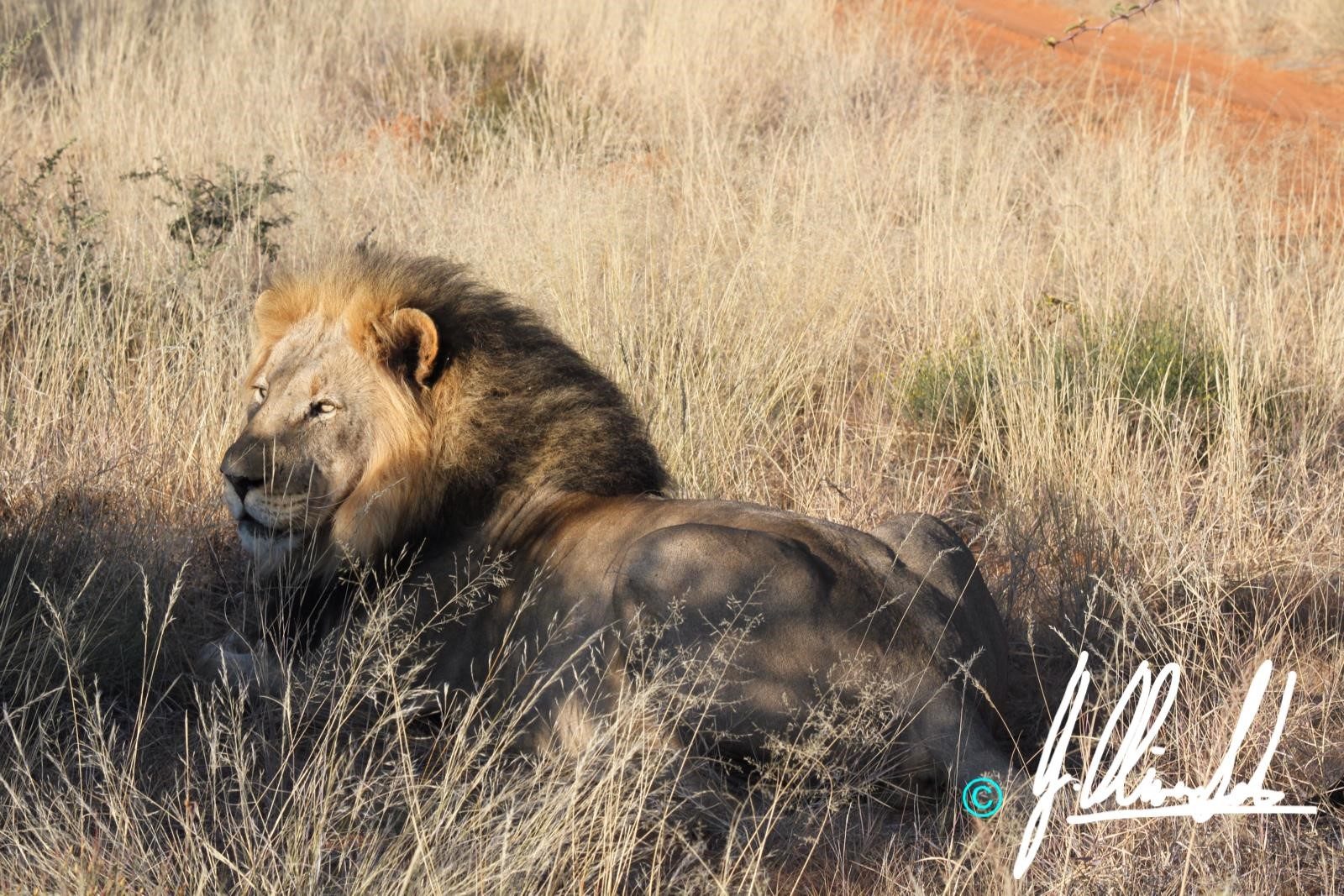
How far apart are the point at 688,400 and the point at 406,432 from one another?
1.69m

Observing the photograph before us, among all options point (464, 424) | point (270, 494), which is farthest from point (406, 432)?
point (270, 494)

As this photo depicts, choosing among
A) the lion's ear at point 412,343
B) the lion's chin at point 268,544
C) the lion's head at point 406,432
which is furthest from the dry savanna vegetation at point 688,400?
the lion's ear at point 412,343

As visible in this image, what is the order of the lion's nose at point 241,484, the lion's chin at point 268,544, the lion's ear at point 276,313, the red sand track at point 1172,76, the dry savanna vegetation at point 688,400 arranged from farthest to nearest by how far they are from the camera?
1. the red sand track at point 1172,76
2. the lion's ear at point 276,313
3. the lion's chin at point 268,544
4. the lion's nose at point 241,484
5. the dry savanna vegetation at point 688,400

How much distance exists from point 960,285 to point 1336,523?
224 centimetres

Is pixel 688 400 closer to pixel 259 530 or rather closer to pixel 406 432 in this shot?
pixel 406 432

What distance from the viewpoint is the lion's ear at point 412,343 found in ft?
14.3

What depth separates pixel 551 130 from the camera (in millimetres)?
10203

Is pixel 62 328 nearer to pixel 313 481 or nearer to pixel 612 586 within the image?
pixel 313 481

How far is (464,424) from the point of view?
445 cm

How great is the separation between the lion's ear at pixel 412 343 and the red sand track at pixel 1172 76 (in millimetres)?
5853

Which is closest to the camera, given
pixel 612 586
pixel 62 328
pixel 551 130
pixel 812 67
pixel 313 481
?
pixel 612 586

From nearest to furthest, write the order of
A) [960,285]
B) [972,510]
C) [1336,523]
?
[1336,523] < [972,510] < [960,285]

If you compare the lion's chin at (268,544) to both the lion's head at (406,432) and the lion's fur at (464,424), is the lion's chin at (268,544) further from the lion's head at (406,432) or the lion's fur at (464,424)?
the lion's fur at (464,424)

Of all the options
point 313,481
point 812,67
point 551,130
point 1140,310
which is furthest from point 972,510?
point 812,67
